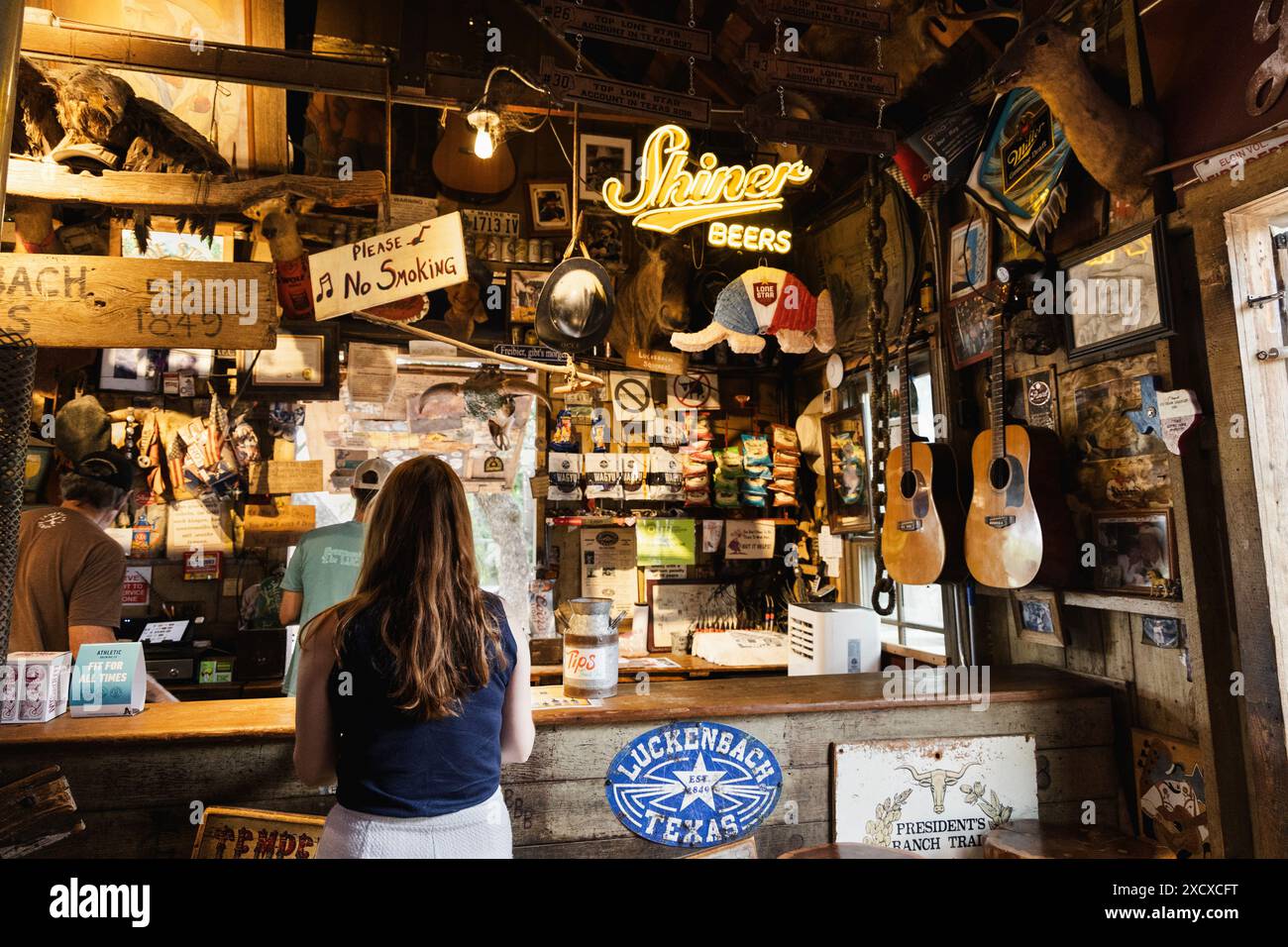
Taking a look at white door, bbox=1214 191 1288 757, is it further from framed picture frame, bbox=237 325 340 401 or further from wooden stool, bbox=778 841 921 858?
framed picture frame, bbox=237 325 340 401

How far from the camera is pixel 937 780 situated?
284 centimetres

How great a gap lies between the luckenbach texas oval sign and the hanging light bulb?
2.58 m

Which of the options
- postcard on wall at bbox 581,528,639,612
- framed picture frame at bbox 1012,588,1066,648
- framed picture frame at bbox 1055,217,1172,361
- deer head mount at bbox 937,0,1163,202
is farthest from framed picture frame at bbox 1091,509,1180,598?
postcard on wall at bbox 581,528,639,612

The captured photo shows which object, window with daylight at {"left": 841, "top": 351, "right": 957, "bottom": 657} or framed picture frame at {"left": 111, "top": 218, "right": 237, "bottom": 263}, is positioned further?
framed picture frame at {"left": 111, "top": 218, "right": 237, "bottom": 263}

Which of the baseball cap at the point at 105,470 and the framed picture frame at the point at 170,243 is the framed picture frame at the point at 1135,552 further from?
the framed picture frame at the point at 170,243

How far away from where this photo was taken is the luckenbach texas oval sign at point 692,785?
2590mm

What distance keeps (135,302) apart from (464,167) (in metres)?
3.16

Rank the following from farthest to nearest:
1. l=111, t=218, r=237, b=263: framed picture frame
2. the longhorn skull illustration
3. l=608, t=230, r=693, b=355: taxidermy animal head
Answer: l=608, t=230, r=693, b=355: taxidermy animal head, l=111, t=218, r=237, b=263: framed picture frame, the longhorn skull illustration

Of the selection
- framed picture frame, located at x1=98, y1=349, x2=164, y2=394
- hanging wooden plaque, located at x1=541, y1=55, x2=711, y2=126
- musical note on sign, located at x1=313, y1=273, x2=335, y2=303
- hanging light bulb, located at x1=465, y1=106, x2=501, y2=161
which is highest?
hanging light bulb, located at x1=465, y1=106, x2=501, y2=161

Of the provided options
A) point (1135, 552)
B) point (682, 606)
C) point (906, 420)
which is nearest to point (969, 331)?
point (906, 420)

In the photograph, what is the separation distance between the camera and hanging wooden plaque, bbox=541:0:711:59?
2.61 metres

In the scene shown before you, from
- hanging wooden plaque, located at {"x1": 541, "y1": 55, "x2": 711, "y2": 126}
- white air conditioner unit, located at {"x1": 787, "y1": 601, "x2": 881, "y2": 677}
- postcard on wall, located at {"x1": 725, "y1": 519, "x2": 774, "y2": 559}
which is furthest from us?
postcard on wall, located at {"x1": 725, "y1": 519, "x2": 774, "y2": 559}

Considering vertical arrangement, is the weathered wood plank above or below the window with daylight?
above

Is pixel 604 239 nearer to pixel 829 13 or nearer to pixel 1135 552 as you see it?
pixel 829 13
